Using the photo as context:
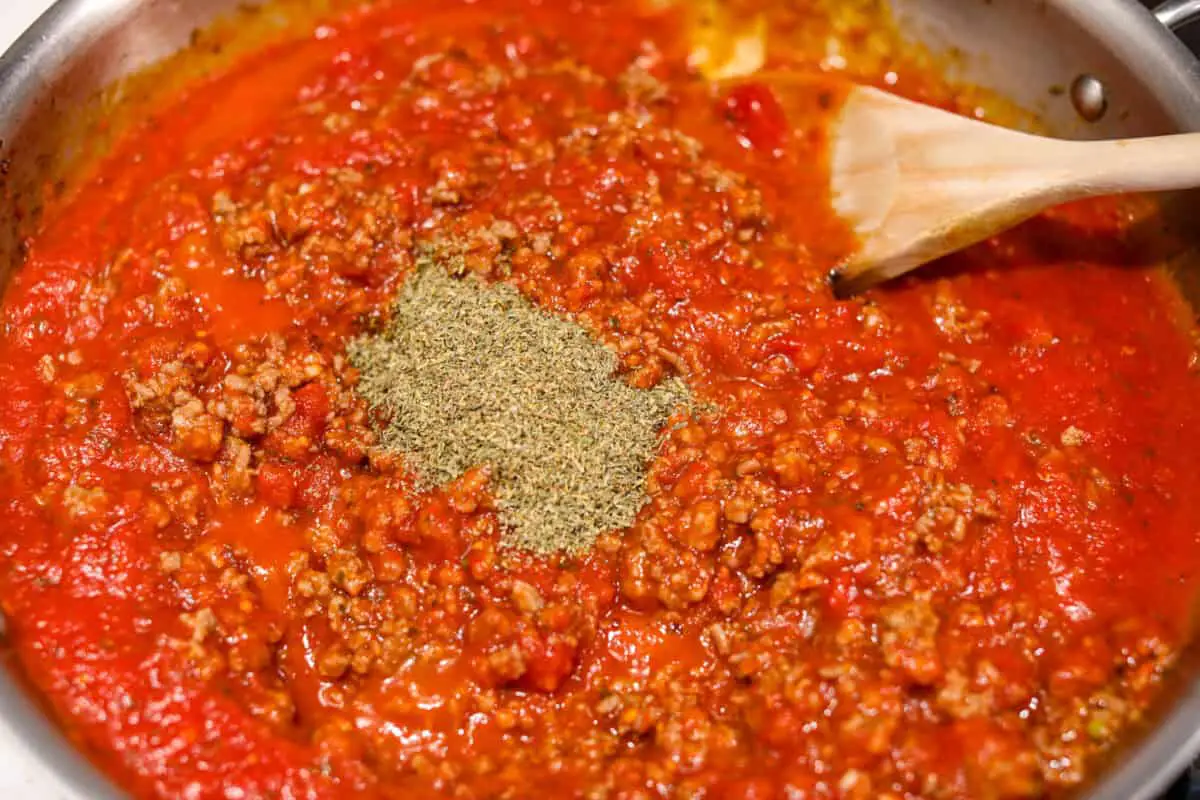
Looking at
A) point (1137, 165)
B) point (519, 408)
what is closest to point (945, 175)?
point (1137, 165)

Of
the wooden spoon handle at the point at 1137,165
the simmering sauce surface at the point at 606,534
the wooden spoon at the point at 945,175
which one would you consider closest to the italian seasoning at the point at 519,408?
the simmering sauce surface at the point at 606,534

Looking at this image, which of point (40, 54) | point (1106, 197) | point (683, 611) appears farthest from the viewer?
point (1106, 197)

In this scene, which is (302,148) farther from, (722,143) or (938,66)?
(938,66)

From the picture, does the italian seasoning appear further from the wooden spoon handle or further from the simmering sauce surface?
the wooden spoon handle

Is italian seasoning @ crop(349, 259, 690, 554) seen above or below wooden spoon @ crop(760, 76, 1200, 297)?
above

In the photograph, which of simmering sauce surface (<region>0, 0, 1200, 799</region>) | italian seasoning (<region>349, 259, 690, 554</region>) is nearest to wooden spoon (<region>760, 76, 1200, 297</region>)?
simmering sauce surface (<region>0, 0, 1200, 799</region>)

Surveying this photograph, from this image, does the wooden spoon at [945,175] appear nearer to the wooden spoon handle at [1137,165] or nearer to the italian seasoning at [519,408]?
the wooden spoon handle at [1137,165]

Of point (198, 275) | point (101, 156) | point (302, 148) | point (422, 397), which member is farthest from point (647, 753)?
point (101, 156)
